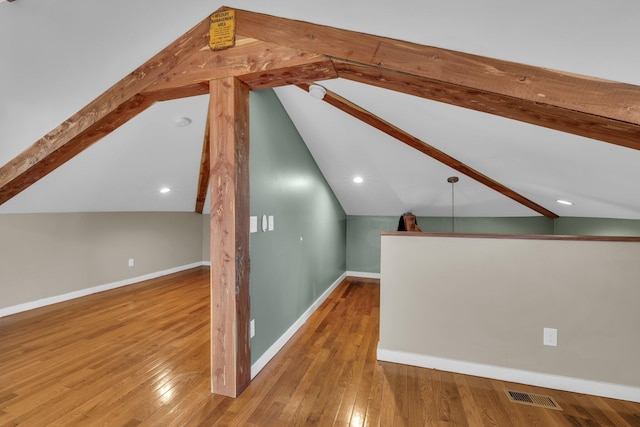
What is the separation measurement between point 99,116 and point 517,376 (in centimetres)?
359

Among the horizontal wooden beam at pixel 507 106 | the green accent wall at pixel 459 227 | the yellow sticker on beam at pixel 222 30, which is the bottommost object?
the green accent wall at pixel 459 227

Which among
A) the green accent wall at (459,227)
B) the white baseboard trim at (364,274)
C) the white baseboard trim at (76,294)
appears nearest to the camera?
the white baseboard trim at (76,294)

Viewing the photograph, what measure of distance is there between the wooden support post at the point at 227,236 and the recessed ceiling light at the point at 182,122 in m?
1.18

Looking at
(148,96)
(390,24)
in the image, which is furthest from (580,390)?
(148,96)

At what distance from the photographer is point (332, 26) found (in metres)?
1.58

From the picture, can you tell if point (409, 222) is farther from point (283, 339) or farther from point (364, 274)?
point (283, 339)

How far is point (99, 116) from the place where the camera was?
2.15 metres

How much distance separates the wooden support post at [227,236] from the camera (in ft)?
6.04

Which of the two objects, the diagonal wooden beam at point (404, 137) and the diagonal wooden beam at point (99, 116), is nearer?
the diagonal wooden beam at point (99, 116)

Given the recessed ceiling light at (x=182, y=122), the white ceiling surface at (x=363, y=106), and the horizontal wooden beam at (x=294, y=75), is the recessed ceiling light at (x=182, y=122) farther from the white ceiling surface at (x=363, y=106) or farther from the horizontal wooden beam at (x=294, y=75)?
the horizontal wooden beam at (x=294, y=75)

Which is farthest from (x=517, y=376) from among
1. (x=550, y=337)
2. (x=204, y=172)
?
(x=204, y=172)

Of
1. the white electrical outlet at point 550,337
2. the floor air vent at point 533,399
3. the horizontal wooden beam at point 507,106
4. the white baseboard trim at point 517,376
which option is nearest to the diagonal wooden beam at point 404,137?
the horizontal wooden beam at point 507,106

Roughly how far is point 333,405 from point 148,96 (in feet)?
8.20

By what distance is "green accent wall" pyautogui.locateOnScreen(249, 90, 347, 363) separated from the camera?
2.20 meters
